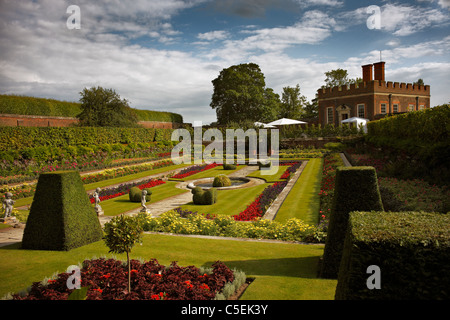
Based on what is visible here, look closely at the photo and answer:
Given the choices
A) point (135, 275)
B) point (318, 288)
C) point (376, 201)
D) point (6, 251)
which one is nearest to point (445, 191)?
point (376, 201)

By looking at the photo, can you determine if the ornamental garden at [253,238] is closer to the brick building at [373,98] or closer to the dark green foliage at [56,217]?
the dark green foliage at [56,217]

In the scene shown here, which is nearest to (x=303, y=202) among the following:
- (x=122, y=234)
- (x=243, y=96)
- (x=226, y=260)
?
(x=226, y=260)

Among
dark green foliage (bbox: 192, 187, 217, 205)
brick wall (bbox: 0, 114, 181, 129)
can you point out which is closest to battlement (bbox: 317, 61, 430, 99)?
dark green foliage (bbox: 192, 187, 217, 205)

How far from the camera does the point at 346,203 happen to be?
16.8ft

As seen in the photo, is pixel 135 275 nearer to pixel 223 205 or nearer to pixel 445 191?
pixel 223 205

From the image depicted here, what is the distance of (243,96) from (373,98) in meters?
18.8

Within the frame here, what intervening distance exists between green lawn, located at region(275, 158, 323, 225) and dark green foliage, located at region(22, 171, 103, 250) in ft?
20.3

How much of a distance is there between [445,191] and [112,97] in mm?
31714

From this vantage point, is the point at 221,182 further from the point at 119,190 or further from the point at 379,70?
the point at 379,70

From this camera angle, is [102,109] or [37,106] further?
[102,109]

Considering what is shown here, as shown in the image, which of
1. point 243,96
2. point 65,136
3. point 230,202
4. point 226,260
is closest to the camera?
point 226,260

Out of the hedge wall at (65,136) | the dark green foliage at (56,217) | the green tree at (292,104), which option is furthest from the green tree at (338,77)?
the dark green foliage at (56,217)

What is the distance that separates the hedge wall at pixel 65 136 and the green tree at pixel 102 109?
1819mm

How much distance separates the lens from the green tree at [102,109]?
1224 inches
